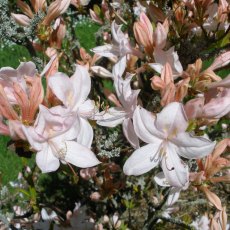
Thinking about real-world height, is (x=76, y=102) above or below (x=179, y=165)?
above

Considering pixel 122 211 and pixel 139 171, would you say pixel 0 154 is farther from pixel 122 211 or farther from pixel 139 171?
pixel 139 171

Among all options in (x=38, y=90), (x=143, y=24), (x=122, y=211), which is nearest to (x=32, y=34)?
(x=143, y=24)

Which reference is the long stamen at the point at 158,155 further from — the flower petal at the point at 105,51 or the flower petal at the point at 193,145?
the flower petal at the point at 105,51

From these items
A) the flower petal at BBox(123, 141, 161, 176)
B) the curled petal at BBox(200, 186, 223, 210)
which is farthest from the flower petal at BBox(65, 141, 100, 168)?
the curled petal at BBox(200, 186, 223, 210)

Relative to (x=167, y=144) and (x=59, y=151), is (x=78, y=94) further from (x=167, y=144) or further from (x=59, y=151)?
(x=167, y=144)

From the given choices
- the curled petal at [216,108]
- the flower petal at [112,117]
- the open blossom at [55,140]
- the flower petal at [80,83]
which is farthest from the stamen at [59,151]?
the curled petal at [216,108]

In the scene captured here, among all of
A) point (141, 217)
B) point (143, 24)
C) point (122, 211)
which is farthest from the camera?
point (141, 217)

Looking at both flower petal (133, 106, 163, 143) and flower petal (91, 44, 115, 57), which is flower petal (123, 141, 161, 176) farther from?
flower petal (91, 44, 115, 57)

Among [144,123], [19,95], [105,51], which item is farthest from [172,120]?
[105,51]
